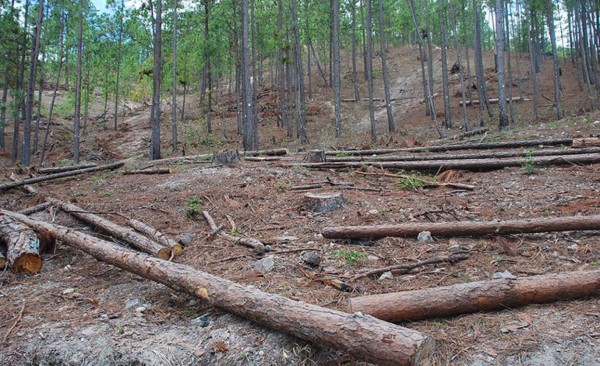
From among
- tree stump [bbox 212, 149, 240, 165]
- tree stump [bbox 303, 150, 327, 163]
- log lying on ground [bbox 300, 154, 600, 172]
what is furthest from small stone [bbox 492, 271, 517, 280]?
tree stump [bbox 212, 149, 240, 165]

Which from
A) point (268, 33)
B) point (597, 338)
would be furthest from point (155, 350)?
point (268, 33)

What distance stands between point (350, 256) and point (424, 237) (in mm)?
1024

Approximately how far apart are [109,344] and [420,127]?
71.2 ft

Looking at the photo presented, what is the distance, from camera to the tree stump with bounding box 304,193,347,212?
6.32 m

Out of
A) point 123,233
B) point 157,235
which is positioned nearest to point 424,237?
point 157,235

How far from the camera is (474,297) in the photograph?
3.17 metres

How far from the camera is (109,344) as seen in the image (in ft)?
10.1

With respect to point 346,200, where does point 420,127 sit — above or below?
above

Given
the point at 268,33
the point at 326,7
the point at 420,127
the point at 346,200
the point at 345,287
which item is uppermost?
the point at 326,7

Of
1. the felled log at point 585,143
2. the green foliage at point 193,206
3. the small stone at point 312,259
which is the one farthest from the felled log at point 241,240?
the felled log at point 585,143

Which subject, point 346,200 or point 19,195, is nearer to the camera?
point 346,200

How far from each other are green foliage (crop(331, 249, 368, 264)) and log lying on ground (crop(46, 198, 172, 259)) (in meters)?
2.01

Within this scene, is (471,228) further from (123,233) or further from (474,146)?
(474,146)

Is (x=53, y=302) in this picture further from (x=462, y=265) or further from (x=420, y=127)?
(x=420, y=127)
